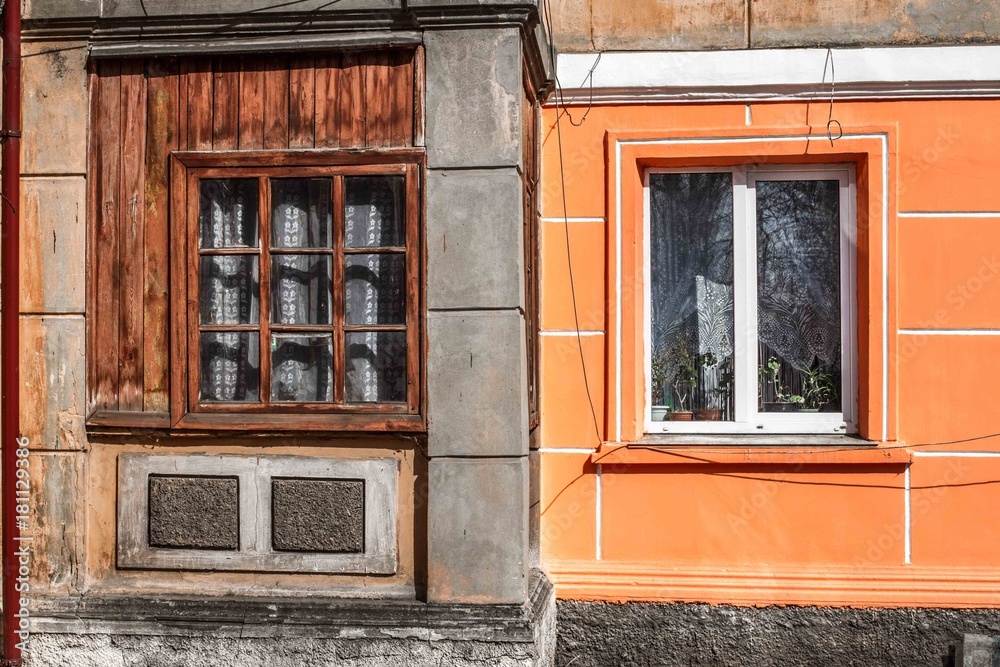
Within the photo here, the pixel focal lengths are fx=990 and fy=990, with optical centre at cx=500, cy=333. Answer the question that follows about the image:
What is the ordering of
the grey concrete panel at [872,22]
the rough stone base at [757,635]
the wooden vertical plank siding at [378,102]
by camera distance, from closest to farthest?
the wooden vertical plank siding at [378,102], the rough stone base at [757,635], the grey concrete panel at [872,22]

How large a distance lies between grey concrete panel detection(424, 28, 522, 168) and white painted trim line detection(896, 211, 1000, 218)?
2.37 metres

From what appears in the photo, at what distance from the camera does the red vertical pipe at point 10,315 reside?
541cm

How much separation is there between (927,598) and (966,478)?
73 cm

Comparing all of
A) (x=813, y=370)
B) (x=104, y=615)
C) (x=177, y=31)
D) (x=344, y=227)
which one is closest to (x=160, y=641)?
(x=104, y=615)

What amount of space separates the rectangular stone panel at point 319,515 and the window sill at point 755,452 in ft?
4.85

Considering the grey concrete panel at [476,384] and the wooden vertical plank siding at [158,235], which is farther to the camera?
the wooden vertical plank siding at [158,235]

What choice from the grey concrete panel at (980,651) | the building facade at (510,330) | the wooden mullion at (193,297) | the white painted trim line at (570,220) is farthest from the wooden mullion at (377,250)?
the grey concrete panel at (980,651)

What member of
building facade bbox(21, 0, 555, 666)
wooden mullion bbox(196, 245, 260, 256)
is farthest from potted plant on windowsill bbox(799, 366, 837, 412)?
wooden mullion bbox(196, 245, 260, 256)

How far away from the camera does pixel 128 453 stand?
5500 mm

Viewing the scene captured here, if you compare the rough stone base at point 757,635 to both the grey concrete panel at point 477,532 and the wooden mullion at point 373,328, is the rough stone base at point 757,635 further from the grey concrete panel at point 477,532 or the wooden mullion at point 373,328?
the wooden mullion at point 373,328

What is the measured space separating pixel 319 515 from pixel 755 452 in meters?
2.52

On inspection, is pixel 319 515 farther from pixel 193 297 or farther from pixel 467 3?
pixel 467 3

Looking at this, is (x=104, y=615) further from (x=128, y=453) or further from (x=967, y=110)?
(x=967, y=110)

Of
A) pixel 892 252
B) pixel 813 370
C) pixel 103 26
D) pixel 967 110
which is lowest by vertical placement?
pixel 813 370
